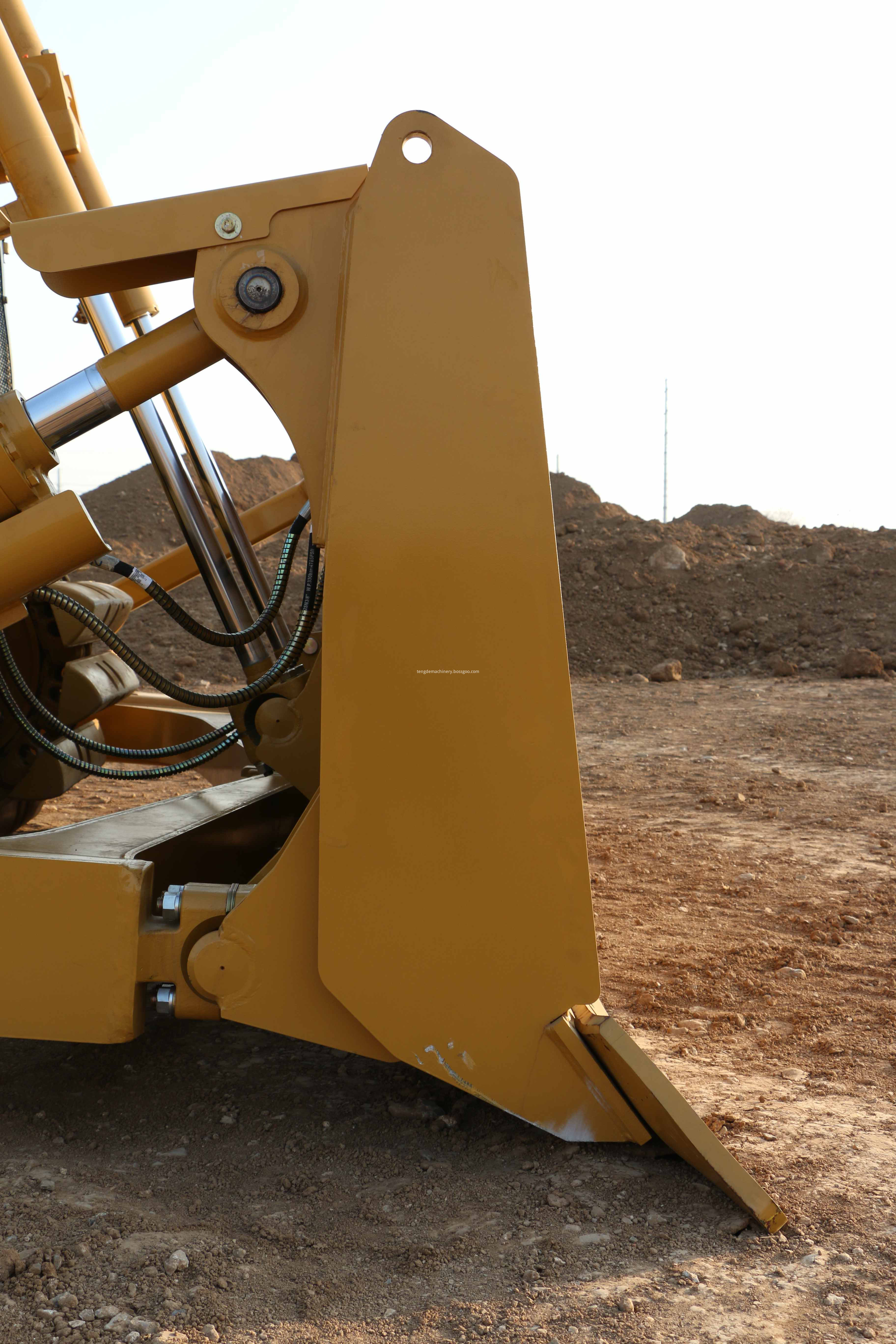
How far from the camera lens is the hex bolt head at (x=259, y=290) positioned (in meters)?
2.05

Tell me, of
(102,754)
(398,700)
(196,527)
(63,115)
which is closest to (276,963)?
(398,700)

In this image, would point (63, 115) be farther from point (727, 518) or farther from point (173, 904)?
point (727, 518)

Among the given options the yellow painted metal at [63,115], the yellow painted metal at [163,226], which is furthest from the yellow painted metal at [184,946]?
the yellow painted metal at [63,115]

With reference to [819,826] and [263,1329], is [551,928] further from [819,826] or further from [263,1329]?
[819,826]

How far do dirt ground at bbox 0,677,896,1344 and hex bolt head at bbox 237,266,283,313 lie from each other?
68.6 inches

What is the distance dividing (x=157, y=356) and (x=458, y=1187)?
5.87 ft

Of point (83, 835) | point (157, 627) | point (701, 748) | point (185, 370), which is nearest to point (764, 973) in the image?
point (83, 835)

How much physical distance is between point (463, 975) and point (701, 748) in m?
6.11

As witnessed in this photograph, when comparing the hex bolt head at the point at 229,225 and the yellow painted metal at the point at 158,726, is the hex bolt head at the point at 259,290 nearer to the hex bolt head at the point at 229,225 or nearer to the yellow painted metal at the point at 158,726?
the hex bolt head at the point at 229,225

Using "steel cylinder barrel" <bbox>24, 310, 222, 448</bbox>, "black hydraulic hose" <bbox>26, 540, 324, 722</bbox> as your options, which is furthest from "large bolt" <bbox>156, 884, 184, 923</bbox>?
"steel cylinder barrel" <bbox>24, 310, 222, 448</bbox>

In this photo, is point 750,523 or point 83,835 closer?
point 83,835

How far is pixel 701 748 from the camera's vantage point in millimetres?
7801

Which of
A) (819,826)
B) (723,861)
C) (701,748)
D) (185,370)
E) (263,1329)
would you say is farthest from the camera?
(701,748)

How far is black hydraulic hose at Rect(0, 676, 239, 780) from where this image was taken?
2688mm
